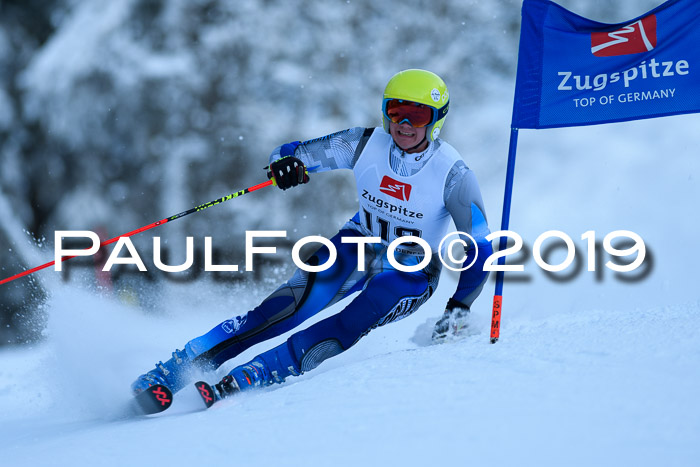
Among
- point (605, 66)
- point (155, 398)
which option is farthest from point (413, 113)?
point (155, 398)

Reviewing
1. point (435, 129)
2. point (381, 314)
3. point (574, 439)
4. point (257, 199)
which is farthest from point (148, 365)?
point (257, 199)

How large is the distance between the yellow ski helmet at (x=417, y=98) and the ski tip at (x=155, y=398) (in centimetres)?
169

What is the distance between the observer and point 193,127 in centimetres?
1031

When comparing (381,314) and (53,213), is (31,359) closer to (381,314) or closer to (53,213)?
(381,314)

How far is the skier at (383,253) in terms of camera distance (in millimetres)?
3275

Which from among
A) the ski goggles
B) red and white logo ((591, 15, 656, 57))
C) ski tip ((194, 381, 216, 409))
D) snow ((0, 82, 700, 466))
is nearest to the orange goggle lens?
the ski goggles

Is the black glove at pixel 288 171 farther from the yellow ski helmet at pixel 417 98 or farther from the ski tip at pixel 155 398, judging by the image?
the ski tip at pixel 155 398

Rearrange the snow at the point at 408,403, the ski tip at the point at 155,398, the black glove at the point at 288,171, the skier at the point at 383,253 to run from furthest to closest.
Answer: the black glove at the point at 288,171, the skier at the point at 383,253, the ski tip at the point at 155,398, the snow at the point at 408,403

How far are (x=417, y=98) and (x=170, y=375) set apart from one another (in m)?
1.81

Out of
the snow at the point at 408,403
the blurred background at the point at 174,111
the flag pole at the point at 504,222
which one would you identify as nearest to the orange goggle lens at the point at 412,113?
the flag pole at the point at 504,222

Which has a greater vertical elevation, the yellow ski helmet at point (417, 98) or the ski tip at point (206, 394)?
the yellow ski helmet at point (417, 98)

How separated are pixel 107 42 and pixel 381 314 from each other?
8.39m

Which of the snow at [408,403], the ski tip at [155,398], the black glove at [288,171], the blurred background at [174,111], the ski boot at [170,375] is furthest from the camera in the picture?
the blurred background at [174,111]

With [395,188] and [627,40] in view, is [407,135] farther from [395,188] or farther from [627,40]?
[627,40]
